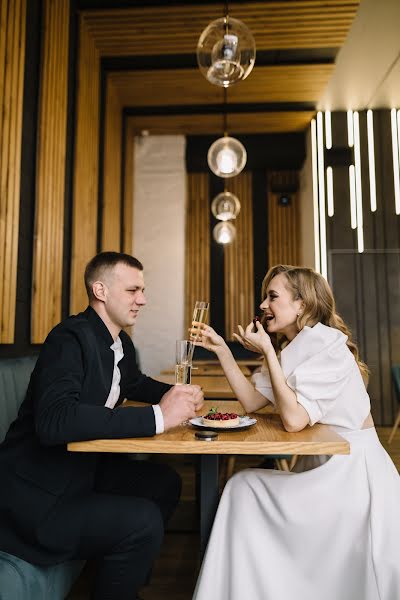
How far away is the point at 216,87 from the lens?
19.2 feet

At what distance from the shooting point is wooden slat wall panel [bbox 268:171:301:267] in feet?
24.7

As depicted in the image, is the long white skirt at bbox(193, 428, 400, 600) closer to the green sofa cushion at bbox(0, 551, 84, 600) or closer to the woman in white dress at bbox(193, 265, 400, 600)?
the woman in white dress at bbox(193, 265, 400, 600)

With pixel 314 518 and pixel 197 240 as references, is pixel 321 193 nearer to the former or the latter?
pixel 197 240

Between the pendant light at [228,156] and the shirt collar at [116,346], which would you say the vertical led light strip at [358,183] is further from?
the shirt collar at [116,346]

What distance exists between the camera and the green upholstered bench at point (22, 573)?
1421 mm

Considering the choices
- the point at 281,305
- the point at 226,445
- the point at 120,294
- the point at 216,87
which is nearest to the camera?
the point at 226,445

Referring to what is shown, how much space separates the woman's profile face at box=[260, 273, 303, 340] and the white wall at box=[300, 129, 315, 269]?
4.86 meters

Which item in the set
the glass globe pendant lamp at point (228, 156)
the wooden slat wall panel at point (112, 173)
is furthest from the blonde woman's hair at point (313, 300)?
the wooden slat wall panel at point (112, 173)

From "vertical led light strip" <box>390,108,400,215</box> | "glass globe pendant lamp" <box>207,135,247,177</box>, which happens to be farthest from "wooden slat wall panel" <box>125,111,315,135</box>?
"glass globe pendant lamp" <box>207,135,247,177</box>

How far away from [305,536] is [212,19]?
460 centimetres

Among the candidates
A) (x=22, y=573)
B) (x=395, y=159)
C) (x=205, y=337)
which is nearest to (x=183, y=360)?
(x=205, y=337)

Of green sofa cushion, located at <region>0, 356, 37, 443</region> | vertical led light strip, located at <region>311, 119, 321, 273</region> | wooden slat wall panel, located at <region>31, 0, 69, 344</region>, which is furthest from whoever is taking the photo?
vertical led light strip, located at <region>311, 119, 321, 273</region>

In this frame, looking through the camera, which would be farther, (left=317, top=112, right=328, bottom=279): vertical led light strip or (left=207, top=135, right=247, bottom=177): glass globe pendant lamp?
(left=317, top=112, right=328, bottom=279): vertical led light strip

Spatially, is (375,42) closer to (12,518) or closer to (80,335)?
(80,335)
